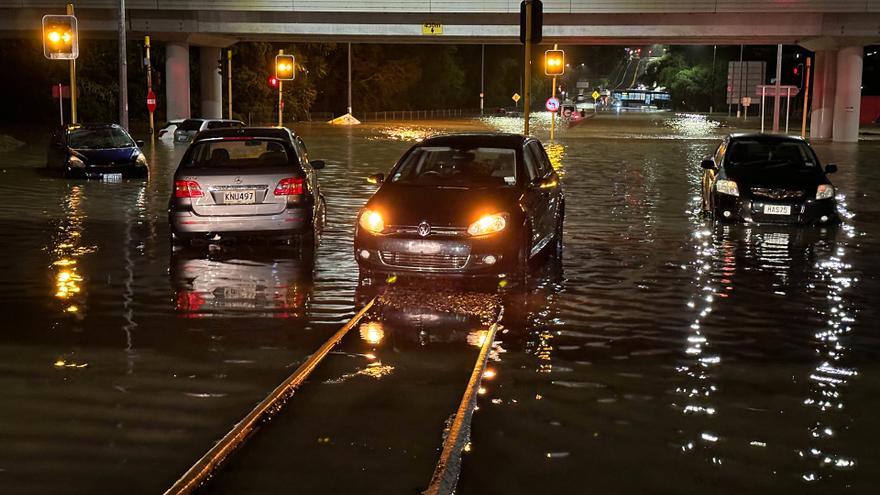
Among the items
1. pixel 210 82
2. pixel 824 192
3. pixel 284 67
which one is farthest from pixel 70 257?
pixel 210 82

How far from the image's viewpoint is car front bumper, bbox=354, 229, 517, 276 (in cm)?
1100

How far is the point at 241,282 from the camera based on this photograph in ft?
39.1

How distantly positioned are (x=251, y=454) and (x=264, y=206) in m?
7.72

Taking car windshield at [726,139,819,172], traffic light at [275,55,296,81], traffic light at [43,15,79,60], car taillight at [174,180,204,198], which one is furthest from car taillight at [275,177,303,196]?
traffic light at [275,55,296,81]

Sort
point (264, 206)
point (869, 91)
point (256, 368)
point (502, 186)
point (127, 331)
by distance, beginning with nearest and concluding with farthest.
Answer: point (256, 368), point (127, 331), point (502, 186), point (264, 206), point (869, 91)

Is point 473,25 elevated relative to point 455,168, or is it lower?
elevated

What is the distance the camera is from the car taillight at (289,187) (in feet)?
44.5

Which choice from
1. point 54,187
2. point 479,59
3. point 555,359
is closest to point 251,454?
point 555,359

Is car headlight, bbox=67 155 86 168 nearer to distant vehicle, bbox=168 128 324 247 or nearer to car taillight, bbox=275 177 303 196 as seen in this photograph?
distant vehicle, bbox=168 128 324 247

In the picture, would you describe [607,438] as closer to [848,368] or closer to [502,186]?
[848,368]

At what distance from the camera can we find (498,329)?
375 inches

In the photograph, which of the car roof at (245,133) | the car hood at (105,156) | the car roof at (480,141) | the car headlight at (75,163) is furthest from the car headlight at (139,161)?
the car roof at (480,141)

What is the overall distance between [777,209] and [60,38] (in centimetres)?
1905

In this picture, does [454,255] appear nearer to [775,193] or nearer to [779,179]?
[775,193]
